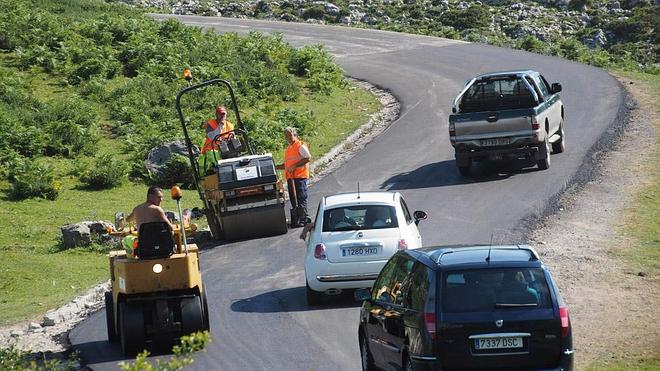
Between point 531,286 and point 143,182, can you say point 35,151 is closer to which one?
point 143,182

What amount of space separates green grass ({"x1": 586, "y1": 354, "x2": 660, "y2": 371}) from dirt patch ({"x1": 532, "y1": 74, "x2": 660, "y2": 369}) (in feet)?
0.46

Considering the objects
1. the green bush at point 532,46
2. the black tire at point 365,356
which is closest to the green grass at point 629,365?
the black tire at point 365,356

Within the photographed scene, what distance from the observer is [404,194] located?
85.3 feet

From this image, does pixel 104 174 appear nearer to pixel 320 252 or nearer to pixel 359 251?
pixel 320 252

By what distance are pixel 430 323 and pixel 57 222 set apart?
49.4 ft

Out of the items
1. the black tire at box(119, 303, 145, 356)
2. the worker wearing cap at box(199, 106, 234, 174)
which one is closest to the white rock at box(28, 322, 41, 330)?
the black tire at box(119, 303, 145, 356)

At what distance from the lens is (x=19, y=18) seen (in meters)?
40.2

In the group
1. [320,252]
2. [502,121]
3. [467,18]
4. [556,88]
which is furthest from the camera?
[467,18]

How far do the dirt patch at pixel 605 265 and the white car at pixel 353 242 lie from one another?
2549mm

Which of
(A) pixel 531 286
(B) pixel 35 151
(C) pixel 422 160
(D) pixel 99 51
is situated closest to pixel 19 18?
(D) pixel 99 51

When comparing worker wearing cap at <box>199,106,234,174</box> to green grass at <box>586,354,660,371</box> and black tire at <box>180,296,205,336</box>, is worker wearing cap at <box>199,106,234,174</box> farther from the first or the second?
green grass at <box>586,354,660,371</box>

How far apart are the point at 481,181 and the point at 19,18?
1948 cm

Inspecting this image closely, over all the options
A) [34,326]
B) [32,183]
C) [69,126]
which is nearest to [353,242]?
[34,326]

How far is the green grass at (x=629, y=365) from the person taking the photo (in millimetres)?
13344
